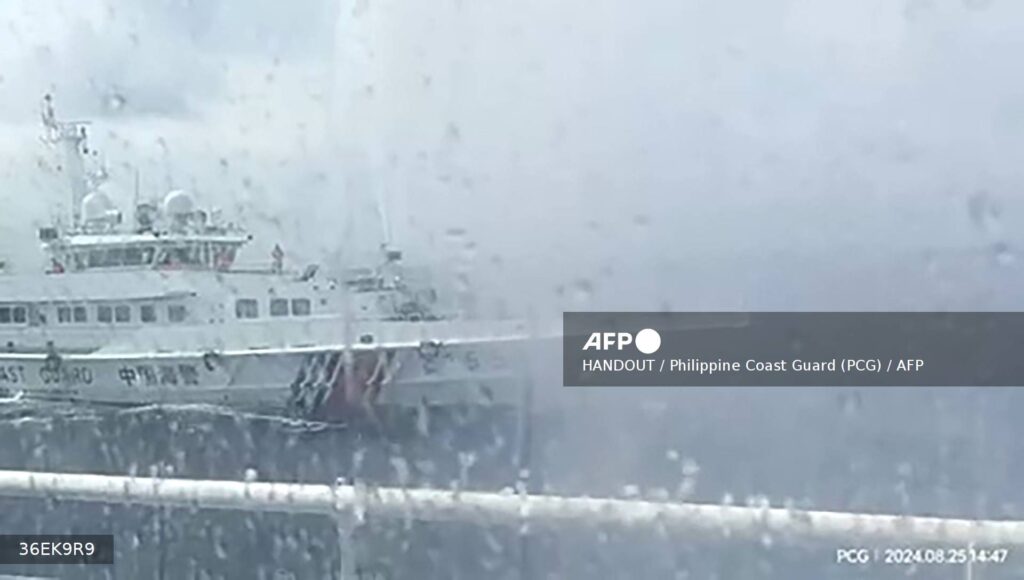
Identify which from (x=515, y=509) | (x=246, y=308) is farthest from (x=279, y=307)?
(x=515, y=509)

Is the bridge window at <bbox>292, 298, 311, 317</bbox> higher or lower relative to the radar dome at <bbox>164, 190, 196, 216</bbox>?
lower

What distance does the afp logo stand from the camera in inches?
141

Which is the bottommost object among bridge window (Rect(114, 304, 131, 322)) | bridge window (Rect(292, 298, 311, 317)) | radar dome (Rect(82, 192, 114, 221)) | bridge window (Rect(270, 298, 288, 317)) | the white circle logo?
the white circle logo

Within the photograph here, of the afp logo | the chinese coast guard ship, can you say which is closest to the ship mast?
the chinese coast guard ship

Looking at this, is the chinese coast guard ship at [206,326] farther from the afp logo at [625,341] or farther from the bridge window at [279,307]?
the afp logo at [625,341]

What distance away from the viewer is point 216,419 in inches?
215

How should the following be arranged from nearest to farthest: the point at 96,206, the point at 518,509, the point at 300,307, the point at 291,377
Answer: the point at 518,509 < the point at 291,377 < the point at 300,307 < the point at 96,206

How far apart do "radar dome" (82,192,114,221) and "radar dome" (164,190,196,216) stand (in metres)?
0.29

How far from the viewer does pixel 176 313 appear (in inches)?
242

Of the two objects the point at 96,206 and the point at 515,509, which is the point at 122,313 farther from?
the point at 515,509

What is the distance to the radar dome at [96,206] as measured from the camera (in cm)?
601

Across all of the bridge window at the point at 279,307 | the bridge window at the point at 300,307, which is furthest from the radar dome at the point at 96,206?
the bridge window at the point at 300,307

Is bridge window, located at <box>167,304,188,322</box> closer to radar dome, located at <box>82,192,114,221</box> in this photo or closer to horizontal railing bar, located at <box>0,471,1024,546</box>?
radar dome, located at <box>82,192,114,221</box>

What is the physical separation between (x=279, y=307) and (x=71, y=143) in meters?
1.22
